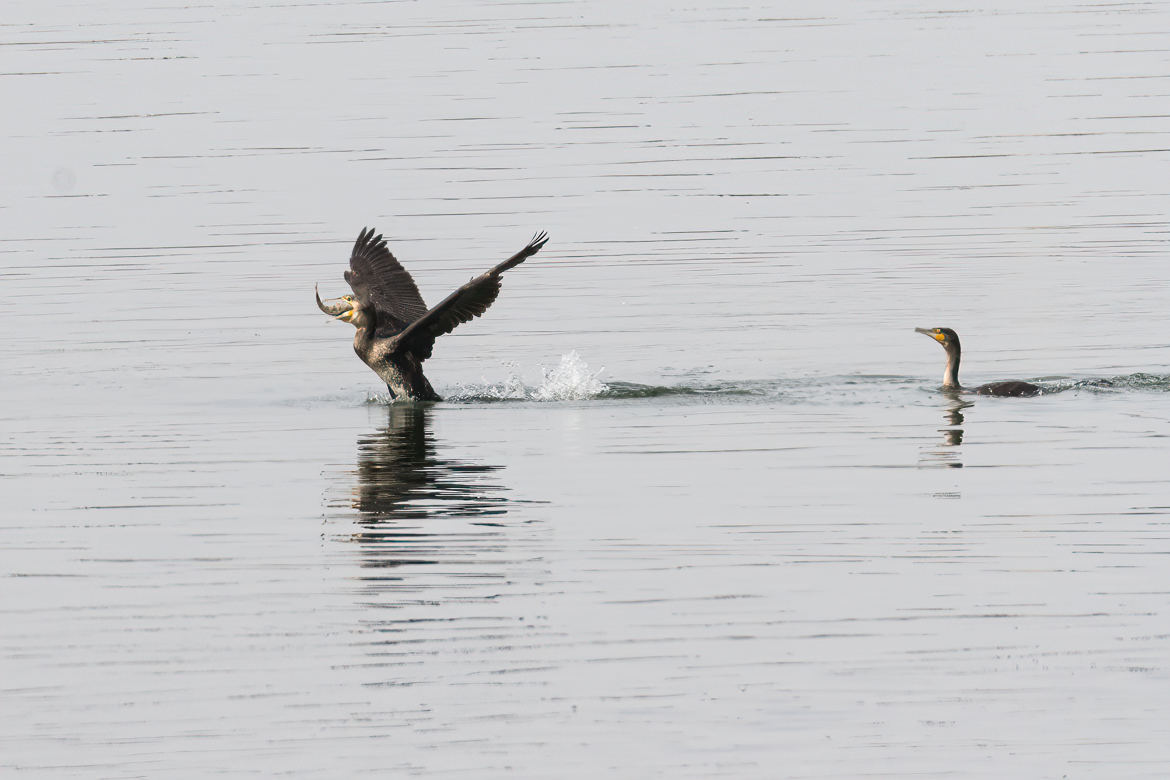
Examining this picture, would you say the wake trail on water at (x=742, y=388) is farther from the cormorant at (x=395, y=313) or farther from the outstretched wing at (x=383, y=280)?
the outstretched wing at (x=383, y=280)

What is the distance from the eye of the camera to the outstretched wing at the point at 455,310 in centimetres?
1817

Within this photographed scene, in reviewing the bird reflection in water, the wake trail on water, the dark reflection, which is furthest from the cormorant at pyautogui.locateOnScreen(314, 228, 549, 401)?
the dark reflection

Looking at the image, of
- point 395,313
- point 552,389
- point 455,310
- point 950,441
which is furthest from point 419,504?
point 395,313

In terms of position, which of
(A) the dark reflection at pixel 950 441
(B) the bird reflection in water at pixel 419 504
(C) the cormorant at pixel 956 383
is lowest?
(B) the bird reflection in water at pixel 419 504

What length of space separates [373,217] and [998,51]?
25345 millimetres

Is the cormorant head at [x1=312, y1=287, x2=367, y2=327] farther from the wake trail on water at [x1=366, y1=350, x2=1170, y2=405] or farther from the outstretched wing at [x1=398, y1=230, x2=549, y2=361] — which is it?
the wake trail on water at [x1=366, y1=350, x2=1170, y2=405]

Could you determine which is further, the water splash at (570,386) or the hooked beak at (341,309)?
the hooked beak at (341,309)

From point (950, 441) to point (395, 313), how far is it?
21.5 feet

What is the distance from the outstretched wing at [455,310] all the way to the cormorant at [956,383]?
3.94 metres

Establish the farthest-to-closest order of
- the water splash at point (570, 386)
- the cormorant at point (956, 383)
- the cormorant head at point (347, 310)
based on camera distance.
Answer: the cormorant head at point (347, 310)
the water splash at point (570, 386)
the cormorant at point (956, 383)

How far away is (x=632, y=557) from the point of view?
1320 cm

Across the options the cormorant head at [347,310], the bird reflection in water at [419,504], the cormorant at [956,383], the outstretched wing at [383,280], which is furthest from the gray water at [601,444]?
the outstretched wing at [383,280]

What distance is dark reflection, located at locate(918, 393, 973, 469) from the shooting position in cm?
1630

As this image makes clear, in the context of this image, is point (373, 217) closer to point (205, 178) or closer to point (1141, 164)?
point (205, 178)
